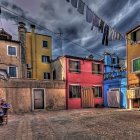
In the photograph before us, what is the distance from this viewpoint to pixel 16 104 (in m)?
22.4

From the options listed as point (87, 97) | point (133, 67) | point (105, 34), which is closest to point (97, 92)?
point (87, 97)

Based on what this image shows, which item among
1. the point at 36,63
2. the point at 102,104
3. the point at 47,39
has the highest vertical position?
the point at 47,39

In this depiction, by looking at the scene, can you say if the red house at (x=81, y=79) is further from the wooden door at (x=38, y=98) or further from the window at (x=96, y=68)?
the wooden door at (x=38, y=98)

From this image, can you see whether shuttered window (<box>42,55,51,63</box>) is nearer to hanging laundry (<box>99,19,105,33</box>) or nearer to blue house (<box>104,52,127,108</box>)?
blue house (<box>104,52,127,108</box>)

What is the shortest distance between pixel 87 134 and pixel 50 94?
16139mm

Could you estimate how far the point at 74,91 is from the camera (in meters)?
27.3

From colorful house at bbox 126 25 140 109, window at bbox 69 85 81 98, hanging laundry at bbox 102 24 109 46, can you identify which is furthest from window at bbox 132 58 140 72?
hanging laundry at bbox 102 24 109 46

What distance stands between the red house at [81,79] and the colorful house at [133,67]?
19.6ft

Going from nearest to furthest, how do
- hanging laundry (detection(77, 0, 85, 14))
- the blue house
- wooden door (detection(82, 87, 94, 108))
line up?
hanging laundry (detection(77, 0, 85, 14)) < the blue house < wooden door (detection(82, 87, 94, 108))

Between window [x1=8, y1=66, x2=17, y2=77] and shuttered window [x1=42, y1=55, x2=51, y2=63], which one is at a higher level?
shuttered window [x1=42, y1=55, x2=51, y2=63]

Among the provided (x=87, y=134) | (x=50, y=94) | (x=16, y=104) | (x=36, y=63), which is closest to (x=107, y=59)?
(x=36, y=63)

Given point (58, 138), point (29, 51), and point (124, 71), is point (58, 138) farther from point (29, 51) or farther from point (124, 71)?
point (29, 51)

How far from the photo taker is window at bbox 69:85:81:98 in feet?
88.4

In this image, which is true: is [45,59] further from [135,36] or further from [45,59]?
[135,36]
